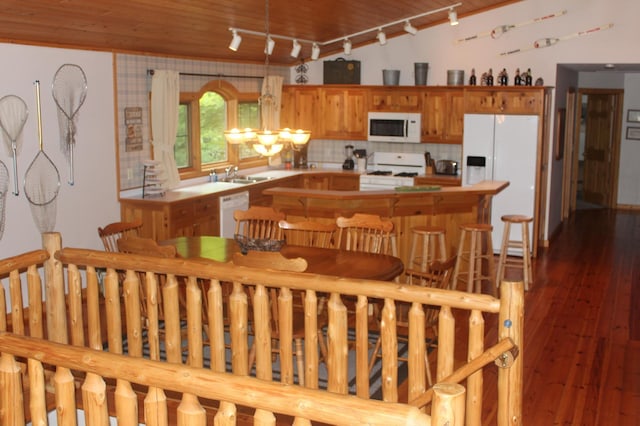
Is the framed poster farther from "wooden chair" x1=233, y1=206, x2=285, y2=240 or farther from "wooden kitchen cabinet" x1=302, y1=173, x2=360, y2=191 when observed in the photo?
"wooden kitchen cabinet" x1=302, y1=173, x2=360, y2=191

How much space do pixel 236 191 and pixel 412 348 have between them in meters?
5.65

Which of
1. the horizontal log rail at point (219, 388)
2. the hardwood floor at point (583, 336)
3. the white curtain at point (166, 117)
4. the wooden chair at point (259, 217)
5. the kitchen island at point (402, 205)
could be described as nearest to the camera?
the horizontal log rail at point (219, 388)

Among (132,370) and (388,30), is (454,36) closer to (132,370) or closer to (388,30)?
(388,30)

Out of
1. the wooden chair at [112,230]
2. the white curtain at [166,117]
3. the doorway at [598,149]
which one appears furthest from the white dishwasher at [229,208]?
the doorway at [598,149]

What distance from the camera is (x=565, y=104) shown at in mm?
11172

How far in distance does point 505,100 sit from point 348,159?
97.3 inches

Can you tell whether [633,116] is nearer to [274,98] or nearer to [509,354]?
[274,98]

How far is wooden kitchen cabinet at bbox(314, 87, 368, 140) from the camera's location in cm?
1059

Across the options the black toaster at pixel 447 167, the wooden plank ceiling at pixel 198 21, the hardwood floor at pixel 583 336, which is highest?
the wooden plank ceiling at pixel 198 21

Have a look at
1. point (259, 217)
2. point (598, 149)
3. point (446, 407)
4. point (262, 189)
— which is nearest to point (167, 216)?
point (259, 217)

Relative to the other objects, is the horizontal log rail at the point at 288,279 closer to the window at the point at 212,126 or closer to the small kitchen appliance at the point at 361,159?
the window at the point at 212,126

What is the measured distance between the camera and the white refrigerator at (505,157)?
31.0 feet

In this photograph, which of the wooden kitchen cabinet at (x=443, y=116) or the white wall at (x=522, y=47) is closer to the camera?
the white wall at (x=522, y=47)

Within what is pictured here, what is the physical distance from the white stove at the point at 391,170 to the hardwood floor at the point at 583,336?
81.1 inches
